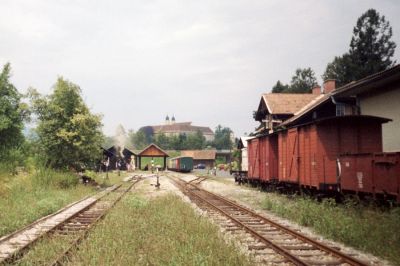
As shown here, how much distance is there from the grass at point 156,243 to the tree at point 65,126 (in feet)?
42.3

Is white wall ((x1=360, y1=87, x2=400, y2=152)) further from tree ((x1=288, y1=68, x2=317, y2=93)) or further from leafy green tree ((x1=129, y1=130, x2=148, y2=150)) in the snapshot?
leafy green tree ((x1=129, y1=130, x2=148, y2=150))

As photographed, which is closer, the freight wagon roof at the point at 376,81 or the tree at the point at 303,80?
the freight wagon roof at the point at 376,81

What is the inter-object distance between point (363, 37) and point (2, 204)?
48.8 metres

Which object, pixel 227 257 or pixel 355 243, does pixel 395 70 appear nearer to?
pixel 355 243

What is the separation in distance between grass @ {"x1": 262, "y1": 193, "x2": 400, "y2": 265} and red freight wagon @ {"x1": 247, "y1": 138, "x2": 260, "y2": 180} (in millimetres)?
11913

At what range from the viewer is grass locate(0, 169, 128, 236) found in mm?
12089

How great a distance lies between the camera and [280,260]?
7.30 metres

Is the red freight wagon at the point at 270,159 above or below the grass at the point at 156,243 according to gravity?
above

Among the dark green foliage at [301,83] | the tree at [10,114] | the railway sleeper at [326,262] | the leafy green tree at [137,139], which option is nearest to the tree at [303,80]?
the dark green foliage at [301,83]

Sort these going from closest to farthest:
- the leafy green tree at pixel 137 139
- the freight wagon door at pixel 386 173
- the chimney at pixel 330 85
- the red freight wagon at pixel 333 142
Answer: the freight wagon door at pixel 386 173 < the red freight wagon at pixel 333 142 < the chimney at pixel 330 85 < the leafy green tree at pixel 137 139

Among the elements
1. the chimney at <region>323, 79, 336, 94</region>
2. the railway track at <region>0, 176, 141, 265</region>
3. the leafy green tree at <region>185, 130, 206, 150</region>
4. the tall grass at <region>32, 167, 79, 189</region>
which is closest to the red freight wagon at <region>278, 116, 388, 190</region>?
the railway track at <region>0, 176, 141, 265</region>

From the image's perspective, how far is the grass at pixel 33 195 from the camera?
12.1 meters

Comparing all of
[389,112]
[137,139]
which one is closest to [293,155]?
[389,112]

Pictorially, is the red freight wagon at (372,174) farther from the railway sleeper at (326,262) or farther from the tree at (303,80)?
the tree at (303,80)
